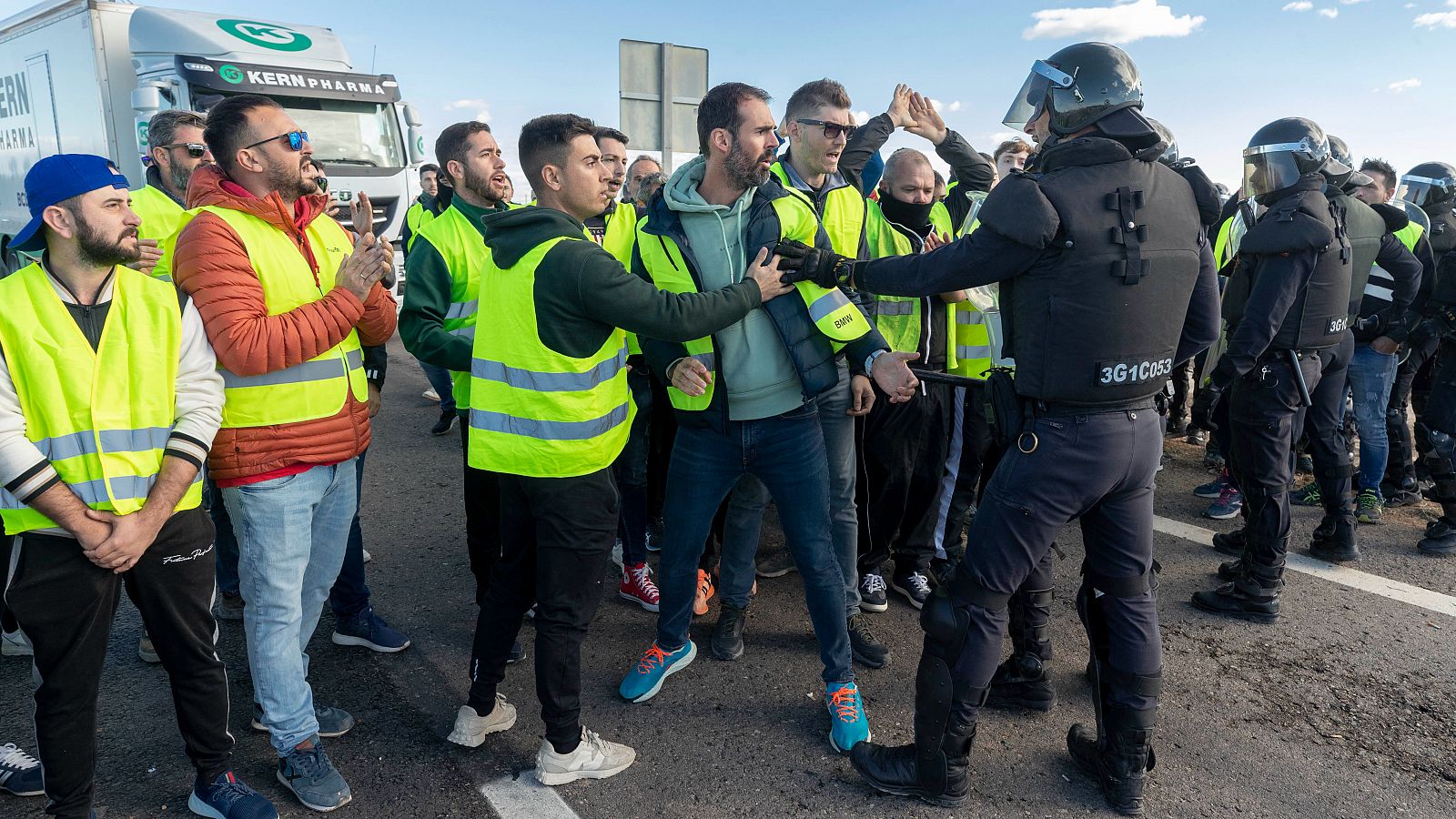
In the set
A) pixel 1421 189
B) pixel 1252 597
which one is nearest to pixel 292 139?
pixel 1252 597

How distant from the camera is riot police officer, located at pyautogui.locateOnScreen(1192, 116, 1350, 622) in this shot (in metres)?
3.84

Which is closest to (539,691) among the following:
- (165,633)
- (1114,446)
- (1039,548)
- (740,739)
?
(740,739)

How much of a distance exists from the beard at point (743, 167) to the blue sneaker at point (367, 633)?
2.32m

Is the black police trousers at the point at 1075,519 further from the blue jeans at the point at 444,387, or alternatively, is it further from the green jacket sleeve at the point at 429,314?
the blue jeans at the point at 444,387

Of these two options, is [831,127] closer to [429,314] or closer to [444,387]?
[429,314]

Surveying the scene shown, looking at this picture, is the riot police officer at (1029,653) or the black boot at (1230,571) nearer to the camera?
the riot police officer at (1029,653)

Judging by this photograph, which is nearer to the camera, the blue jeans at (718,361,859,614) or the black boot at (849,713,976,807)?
the black boot at (849,713,976,807)

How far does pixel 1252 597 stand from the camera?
3.95 m

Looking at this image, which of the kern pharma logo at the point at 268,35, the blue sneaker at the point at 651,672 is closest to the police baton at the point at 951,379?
the blue sneaker at the point at 651,672

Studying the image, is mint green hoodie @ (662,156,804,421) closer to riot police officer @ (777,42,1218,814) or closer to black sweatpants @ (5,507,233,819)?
riot police officer @ (777,42,1218,814)

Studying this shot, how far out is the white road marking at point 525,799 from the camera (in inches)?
103

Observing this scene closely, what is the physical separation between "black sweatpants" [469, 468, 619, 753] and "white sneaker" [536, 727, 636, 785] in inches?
1.3

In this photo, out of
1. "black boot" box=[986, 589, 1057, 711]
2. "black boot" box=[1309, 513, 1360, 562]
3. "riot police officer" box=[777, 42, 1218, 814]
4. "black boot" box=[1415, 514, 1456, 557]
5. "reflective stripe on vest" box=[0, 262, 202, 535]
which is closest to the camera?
"reflective stripe on vest" box=[0, 262, 202, 535]

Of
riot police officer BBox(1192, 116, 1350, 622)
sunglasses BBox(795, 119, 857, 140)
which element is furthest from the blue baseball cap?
riot police officer BBox(1192, 116, 1350, 622)
